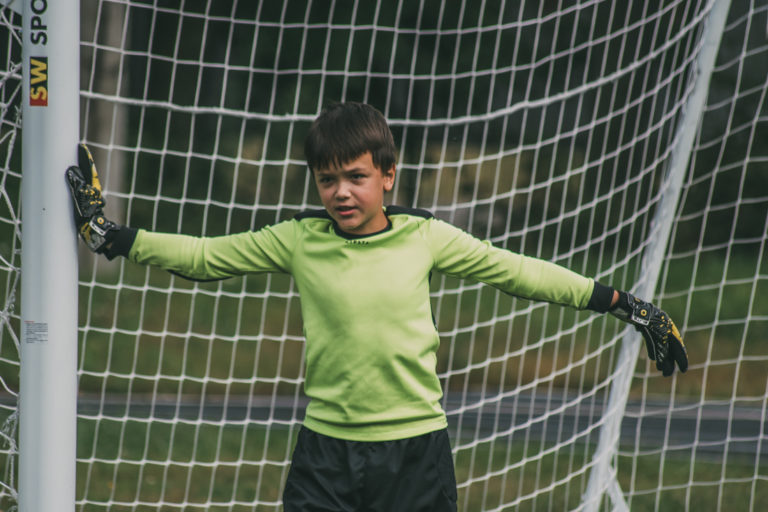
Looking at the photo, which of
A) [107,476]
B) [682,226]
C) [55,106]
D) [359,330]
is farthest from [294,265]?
[682,226]

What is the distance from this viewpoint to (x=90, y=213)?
7.54ft

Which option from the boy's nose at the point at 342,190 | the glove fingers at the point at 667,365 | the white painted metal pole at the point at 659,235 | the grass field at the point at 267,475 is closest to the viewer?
the boy's nose at the point at 342,190

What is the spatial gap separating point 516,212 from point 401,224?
17.5ft

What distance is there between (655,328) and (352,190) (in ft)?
3.05

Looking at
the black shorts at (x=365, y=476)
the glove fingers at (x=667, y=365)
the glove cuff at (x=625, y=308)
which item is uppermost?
the glove cuff at (x=625, y=308)

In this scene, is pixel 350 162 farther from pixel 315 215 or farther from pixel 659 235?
pixel 659 235

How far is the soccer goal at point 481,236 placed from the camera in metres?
3.50

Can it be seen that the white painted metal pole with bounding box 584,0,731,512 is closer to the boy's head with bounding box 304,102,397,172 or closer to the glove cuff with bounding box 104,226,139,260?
the boy's head with bounding box 304,102,397,172

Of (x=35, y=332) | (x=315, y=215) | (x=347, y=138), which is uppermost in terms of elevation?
(x=347, y=138)

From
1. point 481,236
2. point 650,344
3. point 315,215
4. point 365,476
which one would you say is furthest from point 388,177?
point 481,236

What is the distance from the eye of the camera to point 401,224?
2.33 metres

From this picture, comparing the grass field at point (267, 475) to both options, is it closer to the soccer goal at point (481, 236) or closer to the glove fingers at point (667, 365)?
the soccer goal at point (481, 236)

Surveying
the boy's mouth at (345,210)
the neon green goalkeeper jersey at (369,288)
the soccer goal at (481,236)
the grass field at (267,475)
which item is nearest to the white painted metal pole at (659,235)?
the soccer goal at (481,236)

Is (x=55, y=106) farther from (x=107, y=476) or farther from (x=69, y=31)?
(x=107, y=476)
